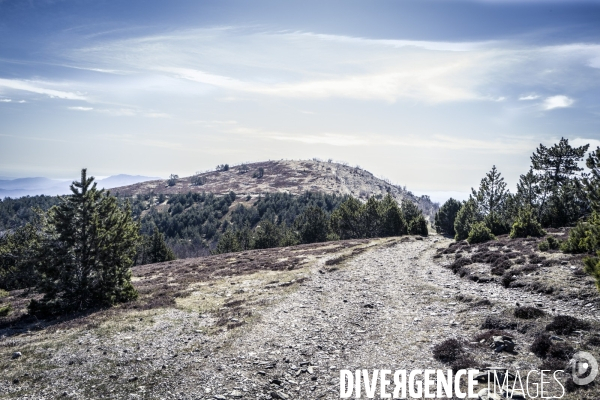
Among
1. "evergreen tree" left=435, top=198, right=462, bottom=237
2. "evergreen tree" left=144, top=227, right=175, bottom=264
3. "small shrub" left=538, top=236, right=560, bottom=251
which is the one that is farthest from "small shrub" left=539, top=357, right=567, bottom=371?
"evergreen tree" left=435, top=198, right=462, bottom=237

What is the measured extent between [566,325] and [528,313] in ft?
7.49

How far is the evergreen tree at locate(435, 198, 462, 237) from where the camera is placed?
10750 centimetres

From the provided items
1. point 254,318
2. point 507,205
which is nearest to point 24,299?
point 254,318

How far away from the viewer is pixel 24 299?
32.8 metres

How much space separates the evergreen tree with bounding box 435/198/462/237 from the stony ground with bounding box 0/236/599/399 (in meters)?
87.8

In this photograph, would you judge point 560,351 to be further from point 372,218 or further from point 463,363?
point 372,218

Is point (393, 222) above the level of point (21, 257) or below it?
below

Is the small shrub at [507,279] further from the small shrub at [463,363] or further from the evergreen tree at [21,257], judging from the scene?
the evergreen tree at [21,257]

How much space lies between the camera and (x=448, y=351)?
13.2 meters

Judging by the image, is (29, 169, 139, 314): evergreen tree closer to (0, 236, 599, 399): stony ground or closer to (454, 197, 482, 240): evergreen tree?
(0, 236, 599, 399): stony ground

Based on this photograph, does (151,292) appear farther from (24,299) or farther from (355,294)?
(355,294)

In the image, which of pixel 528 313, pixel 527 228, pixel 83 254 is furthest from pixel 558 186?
pixel 83 254

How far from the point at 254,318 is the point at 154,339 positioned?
19.3 ft

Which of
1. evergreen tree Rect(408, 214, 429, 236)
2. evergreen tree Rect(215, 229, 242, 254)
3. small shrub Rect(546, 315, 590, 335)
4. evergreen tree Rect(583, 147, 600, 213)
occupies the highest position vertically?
A: evergreen tree Rect(583, 147, 600, 213)
